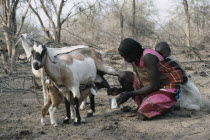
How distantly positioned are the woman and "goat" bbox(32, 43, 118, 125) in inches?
37.2

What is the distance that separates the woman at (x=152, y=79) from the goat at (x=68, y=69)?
3.10 ft

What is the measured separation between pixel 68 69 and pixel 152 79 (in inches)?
54.0

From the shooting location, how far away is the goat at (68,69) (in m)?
4.41

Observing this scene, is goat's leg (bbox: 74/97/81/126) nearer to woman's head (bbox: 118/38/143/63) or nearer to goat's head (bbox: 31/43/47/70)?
goat's head (bbox: 31/43/47/70)

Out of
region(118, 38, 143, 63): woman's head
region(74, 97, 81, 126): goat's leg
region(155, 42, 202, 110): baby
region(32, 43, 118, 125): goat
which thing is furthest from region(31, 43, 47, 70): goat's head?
region(155, 42, 202, 110): baby

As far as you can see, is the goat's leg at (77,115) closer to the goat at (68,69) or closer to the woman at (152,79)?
the goat at (68,69)

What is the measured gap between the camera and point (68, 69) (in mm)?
4734

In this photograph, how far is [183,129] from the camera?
4.02m

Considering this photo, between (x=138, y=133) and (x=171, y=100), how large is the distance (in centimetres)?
77

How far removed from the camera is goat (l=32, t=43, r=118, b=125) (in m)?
4.41

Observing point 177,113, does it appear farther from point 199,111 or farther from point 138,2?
point 138,2

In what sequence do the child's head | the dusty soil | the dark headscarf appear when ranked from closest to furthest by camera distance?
the dusty soil, the dark headscarf, the child's head

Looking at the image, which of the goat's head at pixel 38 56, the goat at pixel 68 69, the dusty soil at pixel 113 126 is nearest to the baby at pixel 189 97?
the dusty soil at pixel 113 126

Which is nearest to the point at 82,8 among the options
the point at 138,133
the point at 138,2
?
the point at 138,133
